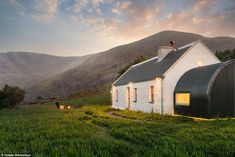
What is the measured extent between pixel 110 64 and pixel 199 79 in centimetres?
14105

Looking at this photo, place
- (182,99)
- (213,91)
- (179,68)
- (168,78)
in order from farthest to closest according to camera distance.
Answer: (179,68) → (168,78) → (182,99) → (213,91)

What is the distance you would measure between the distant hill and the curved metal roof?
106 metres

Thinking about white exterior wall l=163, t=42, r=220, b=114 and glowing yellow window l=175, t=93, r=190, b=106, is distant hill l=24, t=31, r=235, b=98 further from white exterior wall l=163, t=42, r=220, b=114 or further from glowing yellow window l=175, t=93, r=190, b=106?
glowing yellow window l=175, t=93, r=190, b=106

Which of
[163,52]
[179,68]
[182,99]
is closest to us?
[182,99]

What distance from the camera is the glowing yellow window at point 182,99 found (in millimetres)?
21794

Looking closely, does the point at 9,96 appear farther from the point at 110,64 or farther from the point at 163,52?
the point at 110,64

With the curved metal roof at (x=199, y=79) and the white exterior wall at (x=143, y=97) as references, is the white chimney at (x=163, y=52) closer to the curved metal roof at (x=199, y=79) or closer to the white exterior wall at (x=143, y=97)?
the white exterior wall at (x=143, y=97)

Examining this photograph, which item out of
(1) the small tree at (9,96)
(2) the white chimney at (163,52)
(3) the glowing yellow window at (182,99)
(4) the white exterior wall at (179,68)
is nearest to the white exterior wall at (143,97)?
(4) the white exterior wall at (179,68)

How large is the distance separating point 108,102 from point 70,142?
38.2 metres

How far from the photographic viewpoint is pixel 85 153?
7430 mm

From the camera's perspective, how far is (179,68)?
23797mm

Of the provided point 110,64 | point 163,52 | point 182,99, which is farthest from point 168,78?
point 110,64

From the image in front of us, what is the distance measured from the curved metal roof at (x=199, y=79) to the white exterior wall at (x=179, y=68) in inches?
24.2

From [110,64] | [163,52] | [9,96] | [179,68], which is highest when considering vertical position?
[110,64]
